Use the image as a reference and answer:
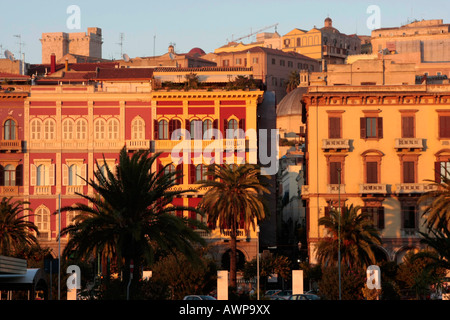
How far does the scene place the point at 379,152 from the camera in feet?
255

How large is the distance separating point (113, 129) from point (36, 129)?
5963 millimetres

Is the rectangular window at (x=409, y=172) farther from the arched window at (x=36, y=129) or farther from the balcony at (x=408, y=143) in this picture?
the arched window at (x=36, y=129)

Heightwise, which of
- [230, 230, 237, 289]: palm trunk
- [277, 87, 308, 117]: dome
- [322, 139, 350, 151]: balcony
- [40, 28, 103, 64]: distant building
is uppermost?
[40, 28, 103, 64]: distant building

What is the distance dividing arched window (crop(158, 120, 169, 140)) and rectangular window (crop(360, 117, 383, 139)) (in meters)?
14.9

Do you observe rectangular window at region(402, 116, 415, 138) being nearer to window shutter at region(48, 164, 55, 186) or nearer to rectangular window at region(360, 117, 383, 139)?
rectangular window at region(360, 117, 383, 139)

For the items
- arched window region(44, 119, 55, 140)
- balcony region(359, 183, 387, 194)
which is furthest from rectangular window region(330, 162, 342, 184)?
arched window region(44, 119, 55, 140)

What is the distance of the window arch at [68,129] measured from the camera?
80.6 meters

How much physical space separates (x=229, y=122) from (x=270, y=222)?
376 inches

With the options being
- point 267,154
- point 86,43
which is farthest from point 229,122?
point 86,43

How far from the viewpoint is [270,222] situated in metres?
84.4

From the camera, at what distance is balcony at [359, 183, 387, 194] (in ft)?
251

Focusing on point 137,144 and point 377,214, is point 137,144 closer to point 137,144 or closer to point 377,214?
point 137,144

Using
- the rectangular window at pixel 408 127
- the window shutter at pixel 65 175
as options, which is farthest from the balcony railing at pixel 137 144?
the rectangular window at pixel 408 127

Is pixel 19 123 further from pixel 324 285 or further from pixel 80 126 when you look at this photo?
pixel 324 285
